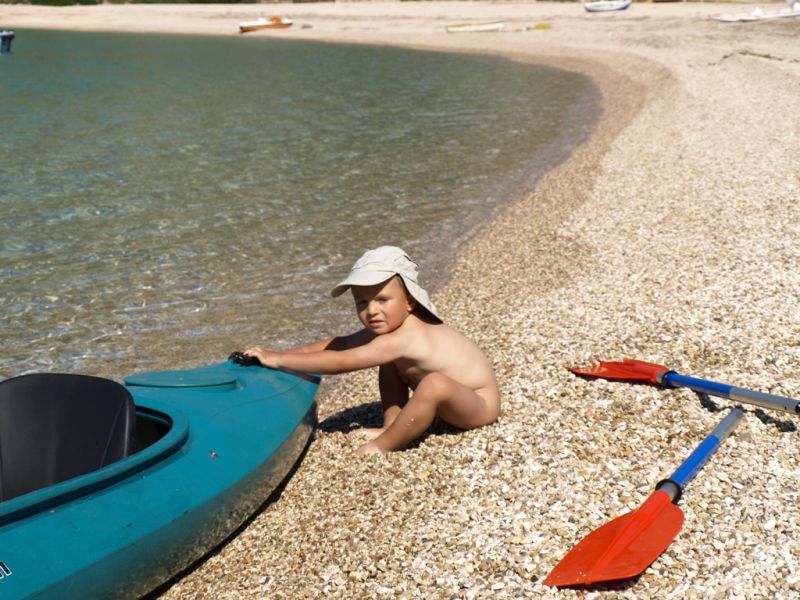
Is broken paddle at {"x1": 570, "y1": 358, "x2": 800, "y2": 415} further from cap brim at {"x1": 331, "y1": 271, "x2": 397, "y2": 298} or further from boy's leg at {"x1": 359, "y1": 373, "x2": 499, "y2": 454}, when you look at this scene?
cap brim at {"x1": 331, "y1": 271, "x2": 397, "y2": 298}

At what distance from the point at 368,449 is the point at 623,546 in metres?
1.64

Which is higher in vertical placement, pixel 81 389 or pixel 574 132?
pixel 81 389

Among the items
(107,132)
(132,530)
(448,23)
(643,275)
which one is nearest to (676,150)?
(643,275)

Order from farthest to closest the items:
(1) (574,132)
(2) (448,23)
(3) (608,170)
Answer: (2) (448,23) → (1) (574,132) → (3) (608,170)

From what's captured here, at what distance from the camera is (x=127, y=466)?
353cm

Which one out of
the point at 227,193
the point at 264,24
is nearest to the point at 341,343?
the point at 227,193

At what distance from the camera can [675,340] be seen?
5.73m

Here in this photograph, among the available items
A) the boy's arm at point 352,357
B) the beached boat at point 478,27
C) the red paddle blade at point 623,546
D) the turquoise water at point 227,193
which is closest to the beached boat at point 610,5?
the beached boat at point 478,27

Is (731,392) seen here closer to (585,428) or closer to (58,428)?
(585,428)

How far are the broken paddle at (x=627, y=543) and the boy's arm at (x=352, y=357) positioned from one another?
140 centimetres

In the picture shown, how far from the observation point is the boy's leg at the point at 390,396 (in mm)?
4836

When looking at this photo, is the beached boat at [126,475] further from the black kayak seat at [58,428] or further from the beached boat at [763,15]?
the beached boat at [763,15]

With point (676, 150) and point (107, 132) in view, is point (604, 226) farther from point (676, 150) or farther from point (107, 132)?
point (107, 132)

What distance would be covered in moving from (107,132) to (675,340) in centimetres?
1378
